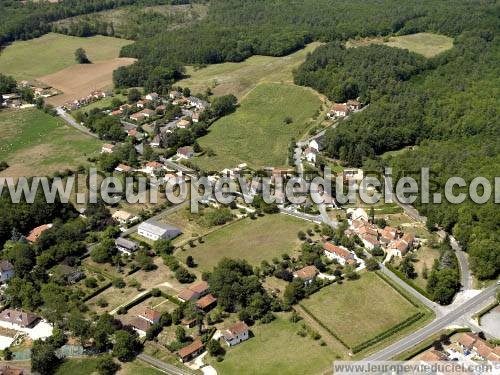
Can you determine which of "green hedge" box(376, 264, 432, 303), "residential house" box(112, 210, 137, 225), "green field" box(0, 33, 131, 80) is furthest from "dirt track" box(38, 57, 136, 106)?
"green hedge" box(376, 264, 432, 303)

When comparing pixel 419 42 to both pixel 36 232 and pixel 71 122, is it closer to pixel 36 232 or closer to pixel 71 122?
pixel 71 122

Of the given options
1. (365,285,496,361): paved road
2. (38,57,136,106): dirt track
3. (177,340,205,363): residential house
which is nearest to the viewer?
(177,340,205,363): residential house

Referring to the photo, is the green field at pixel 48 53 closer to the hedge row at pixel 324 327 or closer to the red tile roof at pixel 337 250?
the red tile roof at pixel 337 250

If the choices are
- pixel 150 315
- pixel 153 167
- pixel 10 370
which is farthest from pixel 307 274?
pixel 153 167

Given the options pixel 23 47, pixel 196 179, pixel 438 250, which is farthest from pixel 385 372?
pixel 23 47

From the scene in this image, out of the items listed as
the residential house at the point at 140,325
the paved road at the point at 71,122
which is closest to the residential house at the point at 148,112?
the paved road at the point at 71,122

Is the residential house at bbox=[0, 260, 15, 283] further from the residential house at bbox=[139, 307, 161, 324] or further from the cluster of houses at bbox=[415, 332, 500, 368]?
the cluster of houses at bbox=[415, 332, 500, 368]
